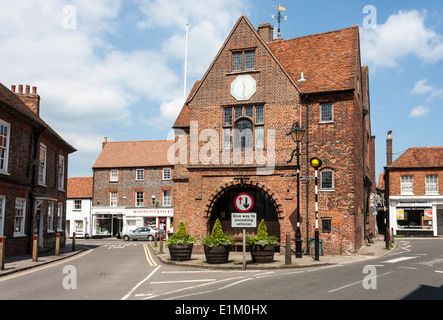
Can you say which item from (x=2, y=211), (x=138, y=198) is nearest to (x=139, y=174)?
(x=138, y=198)

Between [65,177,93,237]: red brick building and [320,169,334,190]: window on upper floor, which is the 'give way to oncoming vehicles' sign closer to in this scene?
[320,169,334,190]: window on upper floor

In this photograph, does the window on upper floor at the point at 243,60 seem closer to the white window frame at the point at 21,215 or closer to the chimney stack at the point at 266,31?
the chimney stack at the point at 266,31

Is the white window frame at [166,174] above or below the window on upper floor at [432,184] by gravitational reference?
above

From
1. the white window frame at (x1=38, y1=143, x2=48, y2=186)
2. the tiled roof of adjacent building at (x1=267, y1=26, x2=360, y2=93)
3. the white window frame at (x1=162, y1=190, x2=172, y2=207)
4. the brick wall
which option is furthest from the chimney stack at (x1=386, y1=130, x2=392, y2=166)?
the white window frame at (x1=38, y1=143, x2=48, y2=186)

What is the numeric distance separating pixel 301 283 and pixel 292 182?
34.7 feet

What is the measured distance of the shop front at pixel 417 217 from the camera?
1542 inches

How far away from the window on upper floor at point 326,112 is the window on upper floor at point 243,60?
14.9 feet

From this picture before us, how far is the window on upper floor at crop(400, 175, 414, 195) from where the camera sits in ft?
131

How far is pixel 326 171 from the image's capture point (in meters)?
22.1

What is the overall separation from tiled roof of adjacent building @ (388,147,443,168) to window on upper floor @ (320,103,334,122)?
21.4 metres

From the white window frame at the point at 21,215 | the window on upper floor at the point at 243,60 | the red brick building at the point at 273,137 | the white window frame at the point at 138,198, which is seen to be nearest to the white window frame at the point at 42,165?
the white window frame at the point at 21,215

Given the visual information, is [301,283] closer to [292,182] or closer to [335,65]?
[292,182]
